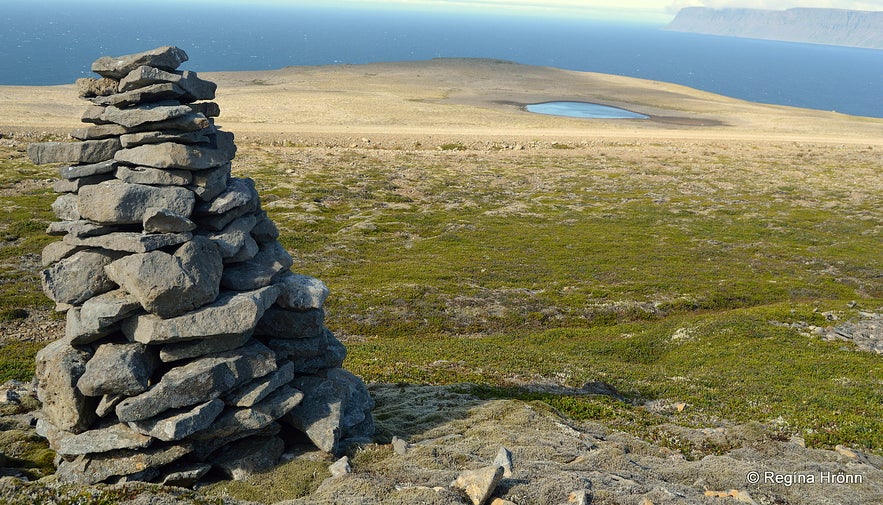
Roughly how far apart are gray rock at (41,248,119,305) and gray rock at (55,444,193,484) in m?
4.75

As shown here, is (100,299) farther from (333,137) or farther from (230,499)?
(333,137)

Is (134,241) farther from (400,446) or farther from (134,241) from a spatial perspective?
(400,446)

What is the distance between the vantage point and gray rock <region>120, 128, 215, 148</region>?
786 inches

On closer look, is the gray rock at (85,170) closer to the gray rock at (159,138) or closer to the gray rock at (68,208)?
the gray rock at (68,208)

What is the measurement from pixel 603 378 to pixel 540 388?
3.70 meters

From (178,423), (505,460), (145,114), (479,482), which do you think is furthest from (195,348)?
(505,460)

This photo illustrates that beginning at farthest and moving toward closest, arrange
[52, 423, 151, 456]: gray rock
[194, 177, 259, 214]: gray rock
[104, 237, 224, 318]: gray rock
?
[194, 177, 259, 214]: gray rock → [104, 237, 224, 318]: gray rock → [52, 423, 151, 456]: gray rock

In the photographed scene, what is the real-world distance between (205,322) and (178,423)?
2.90 m

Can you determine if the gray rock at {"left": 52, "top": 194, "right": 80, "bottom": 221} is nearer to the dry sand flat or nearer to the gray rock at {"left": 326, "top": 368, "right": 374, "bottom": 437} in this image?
the gray rock at {"left": 326, "top": 368, "right": 374, "bottom": 437}

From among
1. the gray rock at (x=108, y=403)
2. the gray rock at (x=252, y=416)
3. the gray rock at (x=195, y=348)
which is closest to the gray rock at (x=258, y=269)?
the gray rock at (x=195, y=348)

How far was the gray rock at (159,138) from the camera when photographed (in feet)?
65.5

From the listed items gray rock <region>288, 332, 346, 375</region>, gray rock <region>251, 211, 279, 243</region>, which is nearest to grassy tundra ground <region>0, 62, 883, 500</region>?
gray rock <region>288, 332, 346, 375</region>

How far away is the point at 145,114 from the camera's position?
1972 cm

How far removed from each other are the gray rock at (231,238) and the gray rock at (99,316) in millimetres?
2962
